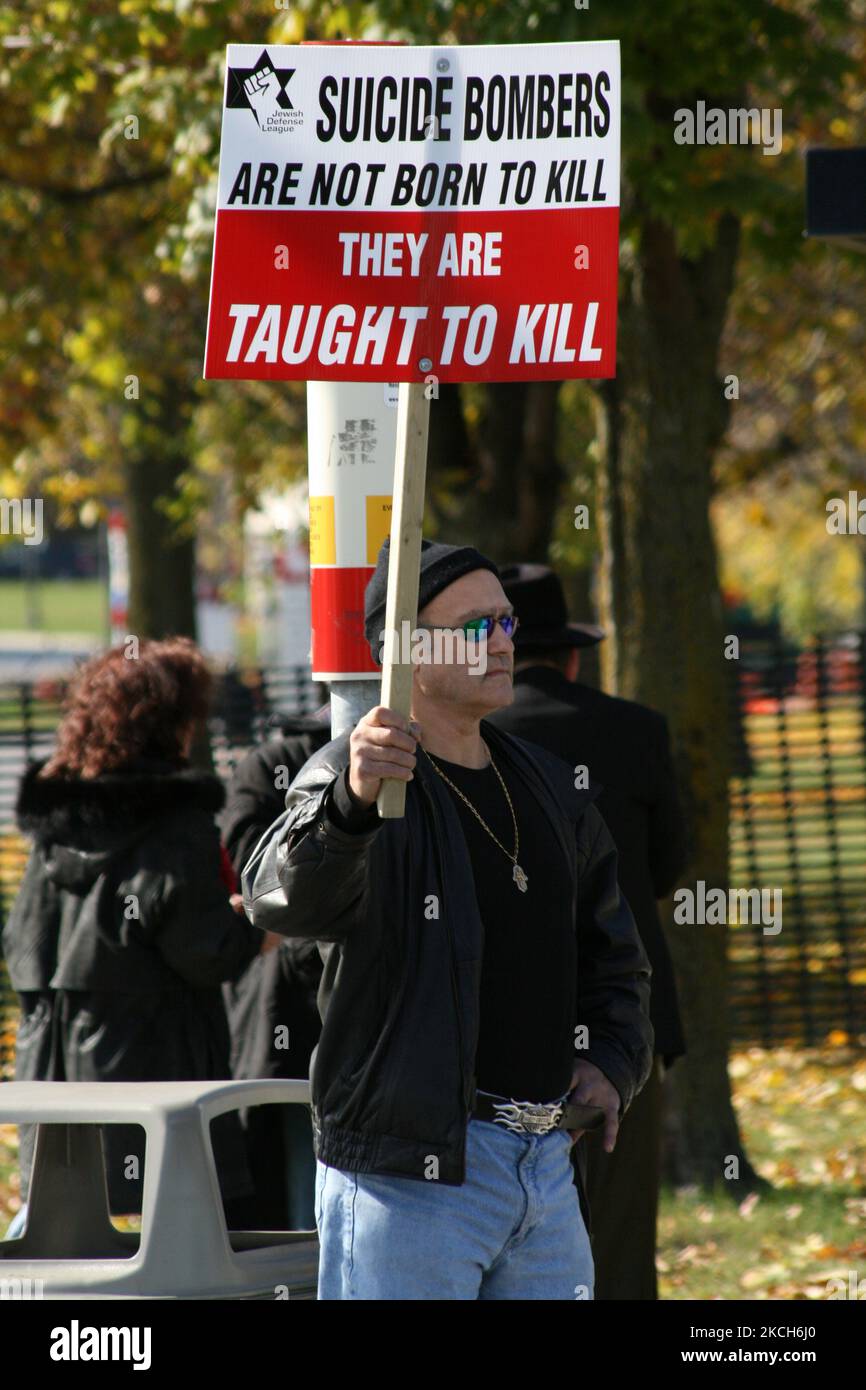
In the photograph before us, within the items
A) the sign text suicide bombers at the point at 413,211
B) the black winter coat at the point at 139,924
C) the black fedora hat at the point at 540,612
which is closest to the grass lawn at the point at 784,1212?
the black winter coat at the point at 139,924

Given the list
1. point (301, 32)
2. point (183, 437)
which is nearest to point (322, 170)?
point (301, 32)

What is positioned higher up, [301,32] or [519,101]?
[301,32]

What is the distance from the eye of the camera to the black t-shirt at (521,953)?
3314mm

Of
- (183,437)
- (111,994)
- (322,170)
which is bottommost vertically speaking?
(111,994)

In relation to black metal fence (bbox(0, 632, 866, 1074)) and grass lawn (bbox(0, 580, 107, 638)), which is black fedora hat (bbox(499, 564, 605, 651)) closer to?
black metal fence (bbox(0, 632, 866, 1074))

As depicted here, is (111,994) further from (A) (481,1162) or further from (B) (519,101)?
(B) (519,101)

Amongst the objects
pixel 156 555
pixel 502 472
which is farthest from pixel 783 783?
pixel 156 555

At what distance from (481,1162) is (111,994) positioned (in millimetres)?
1972

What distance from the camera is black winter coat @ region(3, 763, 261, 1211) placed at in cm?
484

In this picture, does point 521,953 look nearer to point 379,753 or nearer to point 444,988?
point 444,988

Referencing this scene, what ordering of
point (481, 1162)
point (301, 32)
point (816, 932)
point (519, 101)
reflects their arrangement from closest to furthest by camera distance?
point (481, 1162)
point (519, 101)
point (301, 32)
point (816, 932)

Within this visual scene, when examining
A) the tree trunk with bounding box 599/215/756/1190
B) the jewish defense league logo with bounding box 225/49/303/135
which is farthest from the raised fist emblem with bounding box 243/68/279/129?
the tree trunk with bounding box 599/215/756/1190

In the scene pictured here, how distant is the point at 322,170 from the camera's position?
342 cm
